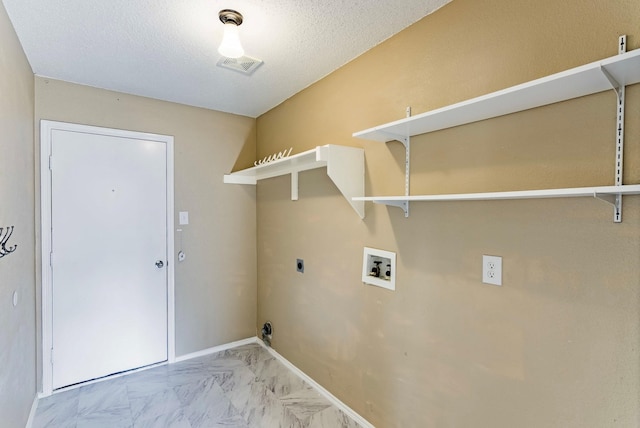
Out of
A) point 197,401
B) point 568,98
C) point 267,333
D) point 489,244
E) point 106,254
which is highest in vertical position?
point 568,98

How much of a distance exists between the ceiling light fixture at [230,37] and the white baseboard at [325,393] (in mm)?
2285

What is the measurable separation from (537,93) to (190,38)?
178cm

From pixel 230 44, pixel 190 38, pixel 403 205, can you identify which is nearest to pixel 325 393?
pixel 403 205

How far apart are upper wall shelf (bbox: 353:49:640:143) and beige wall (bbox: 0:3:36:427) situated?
1854 millimetres

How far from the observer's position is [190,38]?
1.82 metres

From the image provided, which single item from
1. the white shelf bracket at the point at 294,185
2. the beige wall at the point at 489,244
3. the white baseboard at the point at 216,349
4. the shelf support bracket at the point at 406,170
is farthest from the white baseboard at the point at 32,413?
the shelf support bracket at the point at 406,170

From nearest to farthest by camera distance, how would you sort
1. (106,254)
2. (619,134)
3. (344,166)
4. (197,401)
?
(619,134) < (344,166) < (197,401) < (106,254)

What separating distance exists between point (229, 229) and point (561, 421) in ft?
9.06

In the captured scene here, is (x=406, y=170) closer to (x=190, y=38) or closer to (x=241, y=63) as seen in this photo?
(x=241, y=63)

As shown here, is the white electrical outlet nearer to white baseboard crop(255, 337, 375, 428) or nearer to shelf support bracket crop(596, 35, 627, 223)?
shelf support bracket crop(596, 35, 627, 223)

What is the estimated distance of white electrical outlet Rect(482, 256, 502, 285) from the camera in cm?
136

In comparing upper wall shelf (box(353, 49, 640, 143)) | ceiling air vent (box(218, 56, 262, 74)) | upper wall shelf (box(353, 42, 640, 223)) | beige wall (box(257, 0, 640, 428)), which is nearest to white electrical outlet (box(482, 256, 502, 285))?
beige wall (box(257, 0, 640, 428))

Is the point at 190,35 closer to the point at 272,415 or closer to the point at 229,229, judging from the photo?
the point at 229,229

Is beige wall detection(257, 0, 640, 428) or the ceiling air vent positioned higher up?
the ceiling air vent
